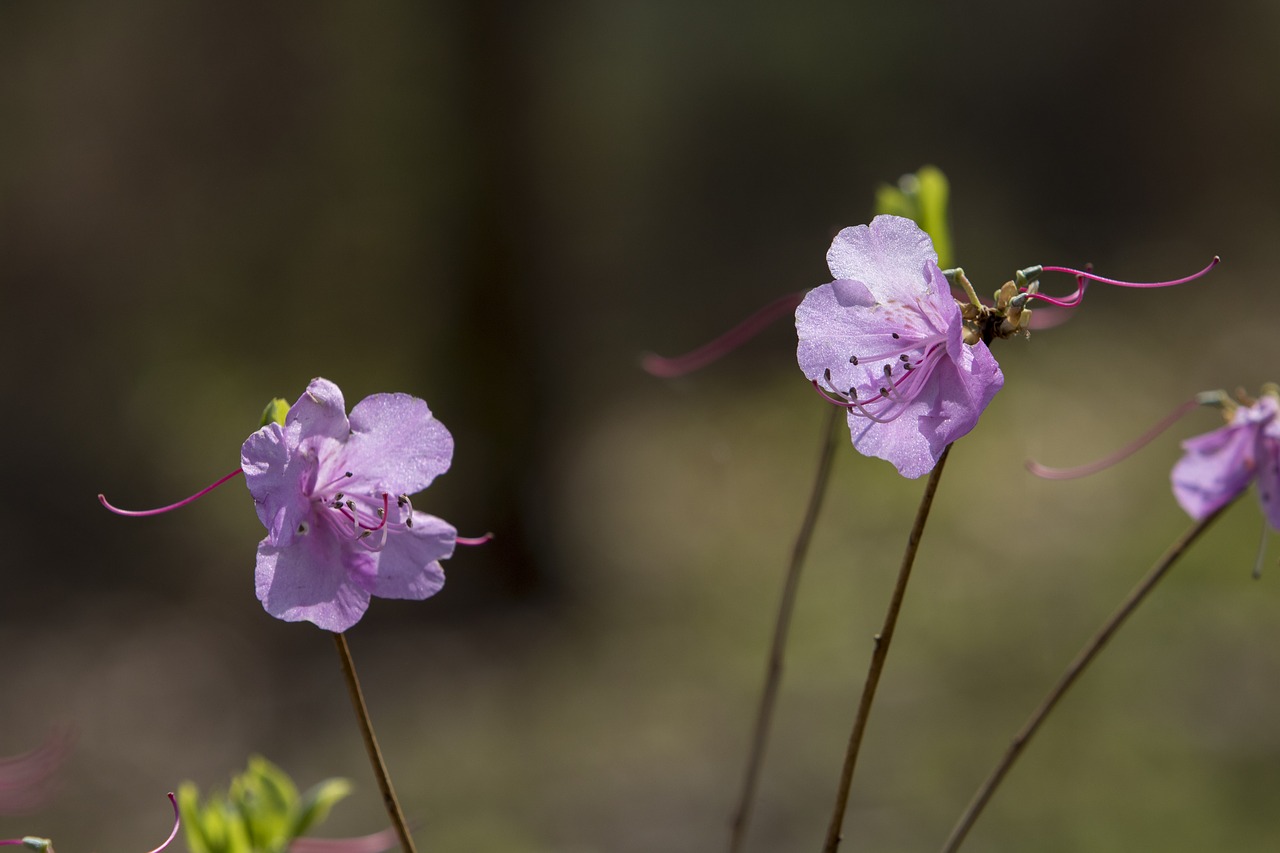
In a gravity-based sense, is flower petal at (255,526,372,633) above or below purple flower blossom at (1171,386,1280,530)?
below

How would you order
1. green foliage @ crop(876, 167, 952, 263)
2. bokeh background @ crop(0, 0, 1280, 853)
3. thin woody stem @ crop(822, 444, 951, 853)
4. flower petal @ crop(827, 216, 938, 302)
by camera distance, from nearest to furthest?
thin woody stem @ crop(822, 444, 951, 853) < flower petal @ crop(827, 216, 938, 302) < green foliage @ crop(876, 167, 952, 263) < bokeh background @ crop(0, 0, 1280, 853)

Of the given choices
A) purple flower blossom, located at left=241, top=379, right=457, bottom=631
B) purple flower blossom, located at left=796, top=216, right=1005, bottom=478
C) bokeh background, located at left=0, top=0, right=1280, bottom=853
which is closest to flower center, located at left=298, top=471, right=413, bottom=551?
purple flower blossom, located at left=241, top=379, right=457, bottom=631

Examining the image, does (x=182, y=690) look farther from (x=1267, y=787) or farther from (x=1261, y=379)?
(x=1261, y=379)

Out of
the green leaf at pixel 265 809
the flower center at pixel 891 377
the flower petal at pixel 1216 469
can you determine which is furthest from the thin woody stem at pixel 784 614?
the green leaf at pixel 265 809

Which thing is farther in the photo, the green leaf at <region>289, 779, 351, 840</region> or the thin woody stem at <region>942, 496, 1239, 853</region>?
the green leaf at <region>289, 779, 351, 840</region>

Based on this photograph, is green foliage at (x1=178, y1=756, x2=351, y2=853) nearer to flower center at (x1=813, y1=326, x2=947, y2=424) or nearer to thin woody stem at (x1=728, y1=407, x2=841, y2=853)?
thin woody stem at (x1=728, y1=407, x2=841, y2=853)

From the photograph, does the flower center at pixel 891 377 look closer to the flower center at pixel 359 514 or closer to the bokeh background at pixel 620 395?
the flower center at pixel 359 514
